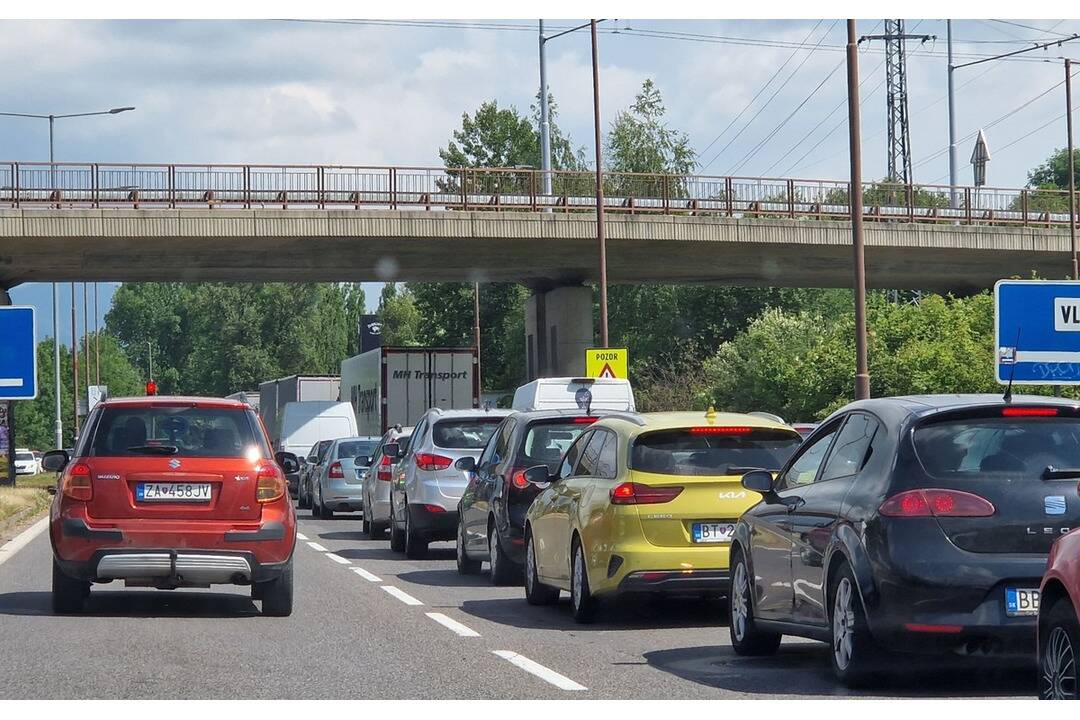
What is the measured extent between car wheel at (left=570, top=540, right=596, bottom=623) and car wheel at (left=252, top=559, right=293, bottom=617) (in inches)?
82.9

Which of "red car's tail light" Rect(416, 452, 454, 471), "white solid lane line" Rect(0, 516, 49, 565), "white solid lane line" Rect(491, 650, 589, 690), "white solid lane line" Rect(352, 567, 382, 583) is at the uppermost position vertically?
"red car's tail light" Rect(416, 452, 454, 471)

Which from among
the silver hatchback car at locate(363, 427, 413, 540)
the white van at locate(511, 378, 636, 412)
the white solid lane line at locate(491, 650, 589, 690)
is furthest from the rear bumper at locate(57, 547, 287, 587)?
the white van at locate(511, 378, 636, 412)

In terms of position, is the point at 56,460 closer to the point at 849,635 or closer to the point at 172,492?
the point at 172,492

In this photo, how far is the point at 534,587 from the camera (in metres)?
14.6

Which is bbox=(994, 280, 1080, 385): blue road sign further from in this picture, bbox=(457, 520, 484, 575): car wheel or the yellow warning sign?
the yellow warning sign

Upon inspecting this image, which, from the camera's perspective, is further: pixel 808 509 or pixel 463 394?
pixel 463 394

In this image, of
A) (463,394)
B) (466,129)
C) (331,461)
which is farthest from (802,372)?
(466,129)

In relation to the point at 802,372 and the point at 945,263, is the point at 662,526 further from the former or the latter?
the point at 945,263

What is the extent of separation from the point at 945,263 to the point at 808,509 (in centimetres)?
4402

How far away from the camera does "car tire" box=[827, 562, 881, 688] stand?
8.64m

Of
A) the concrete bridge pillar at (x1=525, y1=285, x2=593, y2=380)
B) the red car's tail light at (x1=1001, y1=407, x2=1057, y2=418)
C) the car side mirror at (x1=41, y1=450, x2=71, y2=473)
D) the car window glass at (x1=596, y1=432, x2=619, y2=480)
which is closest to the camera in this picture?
the red car's tail light at (x1=1001, y1=407, x2=1057, y2=418)

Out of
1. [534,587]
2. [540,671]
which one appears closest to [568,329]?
[534,587]

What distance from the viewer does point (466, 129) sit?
99.6m

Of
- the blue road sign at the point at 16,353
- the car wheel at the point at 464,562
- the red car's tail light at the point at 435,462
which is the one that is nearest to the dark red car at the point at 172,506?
the car wheel at the point at 464,562
